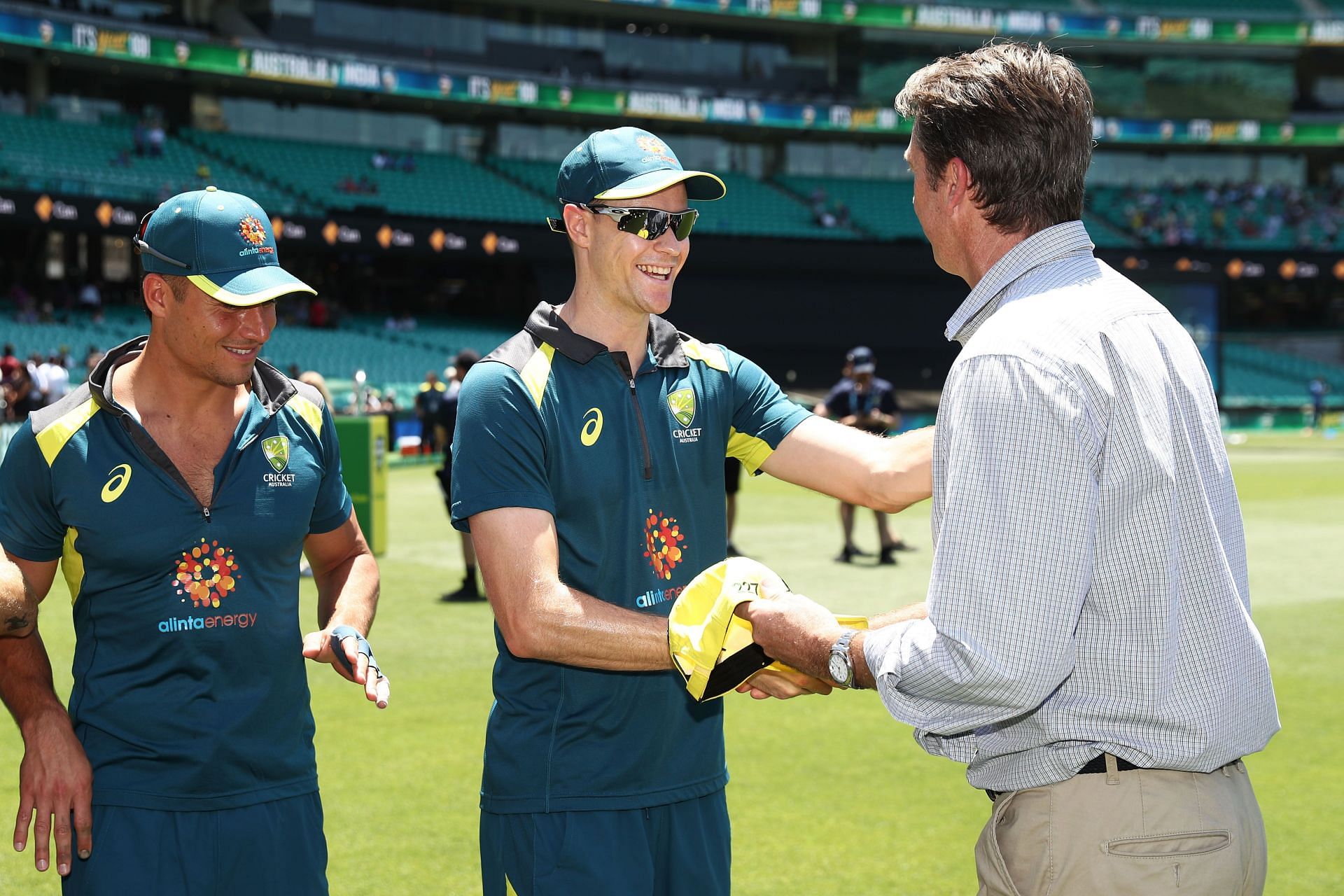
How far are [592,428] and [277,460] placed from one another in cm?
84

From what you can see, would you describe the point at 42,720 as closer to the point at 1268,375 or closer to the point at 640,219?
the point at 640,219

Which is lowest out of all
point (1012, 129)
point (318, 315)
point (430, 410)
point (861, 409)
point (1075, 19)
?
point (318, 315)

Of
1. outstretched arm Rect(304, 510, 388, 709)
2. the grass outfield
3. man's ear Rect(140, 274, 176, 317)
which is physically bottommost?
the grass outfield

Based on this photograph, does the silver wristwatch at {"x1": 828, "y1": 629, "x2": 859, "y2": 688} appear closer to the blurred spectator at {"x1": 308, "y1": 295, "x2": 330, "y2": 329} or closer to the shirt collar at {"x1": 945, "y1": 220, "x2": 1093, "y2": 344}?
the shirt collar at {"x1": 945, "y1": 220, "x2": 1093, "y2": 344}

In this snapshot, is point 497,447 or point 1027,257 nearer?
point 1027,257

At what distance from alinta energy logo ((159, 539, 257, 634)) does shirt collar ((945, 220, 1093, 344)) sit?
6.01ft

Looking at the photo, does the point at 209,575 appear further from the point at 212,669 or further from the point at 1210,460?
the point at 1210,460

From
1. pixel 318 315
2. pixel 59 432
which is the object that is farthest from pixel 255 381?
pixel 318 315

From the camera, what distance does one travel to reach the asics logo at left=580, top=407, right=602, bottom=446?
127 inches

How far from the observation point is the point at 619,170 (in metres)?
3.32

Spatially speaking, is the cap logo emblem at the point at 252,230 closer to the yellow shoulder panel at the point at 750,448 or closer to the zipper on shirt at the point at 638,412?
the zipper on shirt at the point at 638,412

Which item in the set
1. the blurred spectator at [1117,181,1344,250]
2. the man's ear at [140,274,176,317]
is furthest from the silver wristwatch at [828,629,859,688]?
the blurred spectator at [1117,181,1344,250]

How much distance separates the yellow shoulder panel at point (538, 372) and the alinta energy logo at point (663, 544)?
0.40 metres

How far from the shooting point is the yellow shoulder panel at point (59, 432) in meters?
3.23
